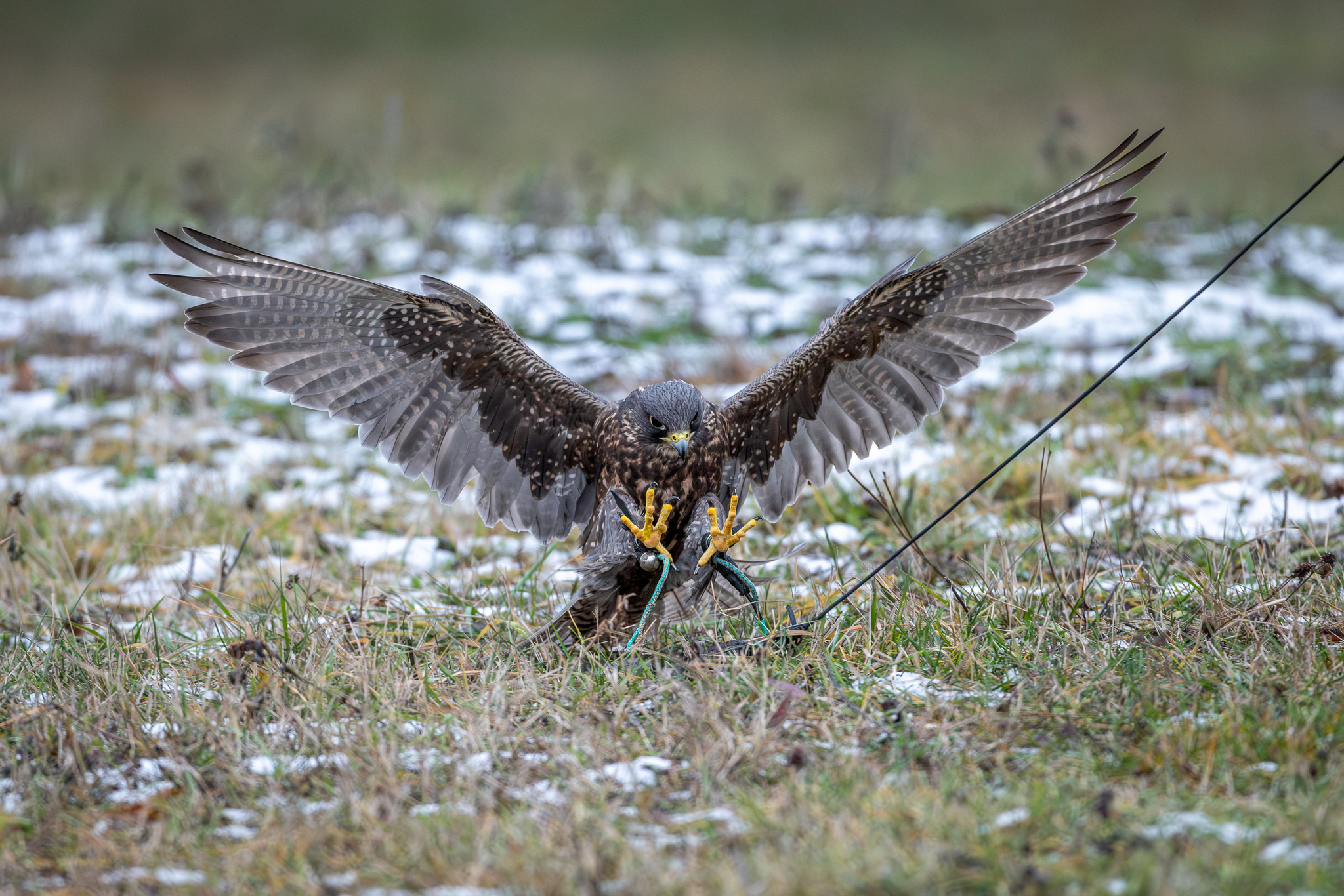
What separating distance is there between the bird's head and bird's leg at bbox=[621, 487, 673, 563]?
15cm

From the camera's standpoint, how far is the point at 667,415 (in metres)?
2.96

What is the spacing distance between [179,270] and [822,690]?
18.8ft

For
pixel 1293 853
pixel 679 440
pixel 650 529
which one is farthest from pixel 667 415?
pixel 1293 853

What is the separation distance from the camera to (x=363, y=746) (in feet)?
7.91

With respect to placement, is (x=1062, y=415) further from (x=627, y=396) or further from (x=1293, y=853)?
(x=627, y=396)

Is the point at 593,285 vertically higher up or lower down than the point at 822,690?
higher up

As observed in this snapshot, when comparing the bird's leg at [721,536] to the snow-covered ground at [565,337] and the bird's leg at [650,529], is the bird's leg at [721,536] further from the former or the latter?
the snow-covered ground at [565,337]

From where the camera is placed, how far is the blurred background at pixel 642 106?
8500mm

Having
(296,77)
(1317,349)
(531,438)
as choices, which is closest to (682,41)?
(296,77)

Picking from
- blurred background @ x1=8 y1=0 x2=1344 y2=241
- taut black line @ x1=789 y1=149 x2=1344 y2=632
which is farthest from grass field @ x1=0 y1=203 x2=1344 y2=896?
blurred background @ x1=8 y1=0 x2=1344 y2=241

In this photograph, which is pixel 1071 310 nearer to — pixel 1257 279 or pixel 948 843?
pixel 1257 279

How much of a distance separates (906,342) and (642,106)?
13.5 meters

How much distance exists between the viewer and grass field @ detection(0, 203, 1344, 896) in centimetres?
197

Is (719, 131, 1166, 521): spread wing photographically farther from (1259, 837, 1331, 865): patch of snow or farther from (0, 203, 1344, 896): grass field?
(1259, 837, 1331, 865): patch of snow
